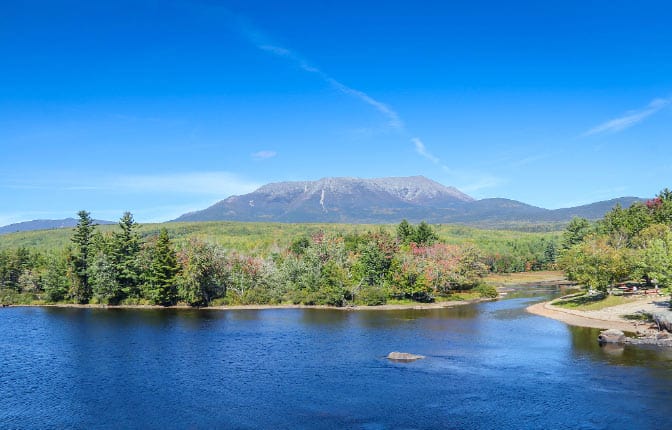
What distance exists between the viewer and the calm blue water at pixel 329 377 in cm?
4616

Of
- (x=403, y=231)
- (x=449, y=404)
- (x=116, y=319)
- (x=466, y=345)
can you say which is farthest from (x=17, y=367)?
(x=403, y=231)

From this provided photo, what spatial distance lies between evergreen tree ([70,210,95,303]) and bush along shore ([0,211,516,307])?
0.27 meters

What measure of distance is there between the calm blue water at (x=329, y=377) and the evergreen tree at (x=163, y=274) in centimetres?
3454

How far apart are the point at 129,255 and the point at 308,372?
9716 centimetres

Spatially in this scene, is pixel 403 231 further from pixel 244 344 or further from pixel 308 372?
pixel 308 372

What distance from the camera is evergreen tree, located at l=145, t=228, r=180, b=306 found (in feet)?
432

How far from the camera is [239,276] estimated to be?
137250 mm

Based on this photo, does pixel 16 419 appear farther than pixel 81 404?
No

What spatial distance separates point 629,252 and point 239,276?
9029cm

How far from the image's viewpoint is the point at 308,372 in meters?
61.8

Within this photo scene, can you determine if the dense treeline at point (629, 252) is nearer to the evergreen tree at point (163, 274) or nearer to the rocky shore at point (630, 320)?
the rocky shore at point (630, 320)

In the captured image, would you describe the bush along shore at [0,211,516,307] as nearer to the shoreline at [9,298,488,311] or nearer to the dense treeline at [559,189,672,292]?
the shoreline at [9,298,488,311]

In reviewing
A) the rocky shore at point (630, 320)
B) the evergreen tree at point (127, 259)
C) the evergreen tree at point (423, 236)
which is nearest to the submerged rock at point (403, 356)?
the rocky shore at point (630, 320)

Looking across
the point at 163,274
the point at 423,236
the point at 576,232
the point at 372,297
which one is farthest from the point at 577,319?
the point at 576,232
